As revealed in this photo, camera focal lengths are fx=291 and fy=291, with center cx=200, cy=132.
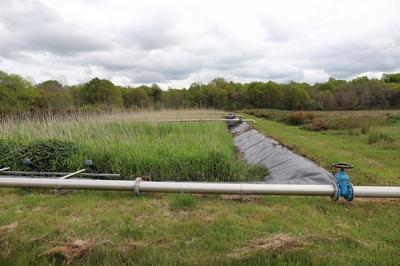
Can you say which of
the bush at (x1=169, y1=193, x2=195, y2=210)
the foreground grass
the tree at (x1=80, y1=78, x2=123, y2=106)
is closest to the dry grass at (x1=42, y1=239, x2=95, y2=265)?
the foreground grass

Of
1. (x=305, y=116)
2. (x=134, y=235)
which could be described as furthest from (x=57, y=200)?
(x=305, y=116)

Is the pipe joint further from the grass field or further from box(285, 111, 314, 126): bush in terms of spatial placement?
box(285, 111, 314, 126): bush

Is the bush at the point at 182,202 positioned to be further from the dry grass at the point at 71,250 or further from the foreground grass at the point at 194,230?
the dry grass at the point at 71,250

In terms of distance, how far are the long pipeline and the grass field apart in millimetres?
141

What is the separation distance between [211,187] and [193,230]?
0.70m

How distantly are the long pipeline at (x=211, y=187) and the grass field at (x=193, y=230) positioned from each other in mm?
141

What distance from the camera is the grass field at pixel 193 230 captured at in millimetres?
2260

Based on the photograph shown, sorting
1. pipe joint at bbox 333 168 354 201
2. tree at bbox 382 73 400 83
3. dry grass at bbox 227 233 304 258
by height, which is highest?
tree at bbox 382 73 400 83

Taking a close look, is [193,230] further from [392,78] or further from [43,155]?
[392,78]

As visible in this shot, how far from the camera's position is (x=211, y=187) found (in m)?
3.32

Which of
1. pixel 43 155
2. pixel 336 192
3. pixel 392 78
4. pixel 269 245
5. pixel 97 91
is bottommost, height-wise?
pixel 269 245

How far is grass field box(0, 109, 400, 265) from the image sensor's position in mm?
2260

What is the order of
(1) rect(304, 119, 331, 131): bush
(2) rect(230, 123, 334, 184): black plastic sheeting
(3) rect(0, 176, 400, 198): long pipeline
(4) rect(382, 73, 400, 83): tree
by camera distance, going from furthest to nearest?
Result: (4) rect(382, 73, 400, 83): tree < (1) rect(304, 119, 331, 131): bush < (2) rect(230, 123, 334, 184): black plastic sheeting < (3) rect(0, 176, 400, 198): long pipeline

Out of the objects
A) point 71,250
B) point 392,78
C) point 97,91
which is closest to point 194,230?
point 71,250
